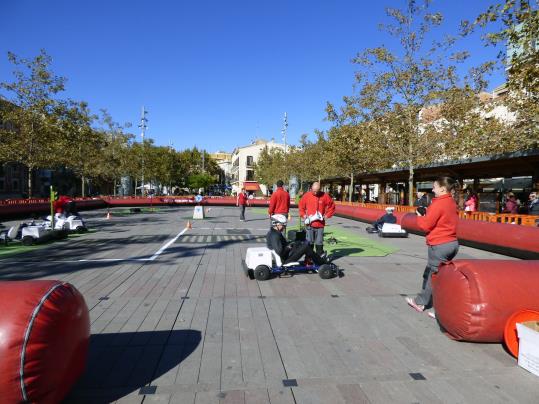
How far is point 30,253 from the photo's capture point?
10.0 meters

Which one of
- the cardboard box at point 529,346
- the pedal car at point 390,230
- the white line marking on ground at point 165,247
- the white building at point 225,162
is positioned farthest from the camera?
the white building at point 225,162

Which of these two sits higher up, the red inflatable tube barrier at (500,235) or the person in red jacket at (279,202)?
the person in red jacket at (279,202)

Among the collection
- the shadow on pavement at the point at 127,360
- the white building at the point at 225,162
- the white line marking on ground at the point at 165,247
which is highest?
the white building at the point at 225,162

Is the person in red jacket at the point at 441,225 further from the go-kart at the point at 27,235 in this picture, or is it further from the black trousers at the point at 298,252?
the go-kart at the point at 27,235

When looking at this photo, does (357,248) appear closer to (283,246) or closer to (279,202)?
(279,202)

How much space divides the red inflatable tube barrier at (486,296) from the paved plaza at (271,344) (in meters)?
0.24

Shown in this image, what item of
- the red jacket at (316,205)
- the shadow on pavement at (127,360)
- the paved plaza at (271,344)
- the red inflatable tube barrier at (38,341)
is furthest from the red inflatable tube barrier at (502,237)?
the red inflatable tube barrier at (38,341)

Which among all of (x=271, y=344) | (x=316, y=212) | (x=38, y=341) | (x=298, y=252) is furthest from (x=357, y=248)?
(x=38, y=341)

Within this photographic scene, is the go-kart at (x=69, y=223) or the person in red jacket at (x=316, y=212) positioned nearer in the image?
the person in red jacket at (x=316, y=212)

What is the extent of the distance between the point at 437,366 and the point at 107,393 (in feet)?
10.1

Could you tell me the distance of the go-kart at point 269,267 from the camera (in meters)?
7.03

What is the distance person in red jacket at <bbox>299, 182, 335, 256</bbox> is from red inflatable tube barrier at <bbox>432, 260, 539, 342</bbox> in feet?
12.7

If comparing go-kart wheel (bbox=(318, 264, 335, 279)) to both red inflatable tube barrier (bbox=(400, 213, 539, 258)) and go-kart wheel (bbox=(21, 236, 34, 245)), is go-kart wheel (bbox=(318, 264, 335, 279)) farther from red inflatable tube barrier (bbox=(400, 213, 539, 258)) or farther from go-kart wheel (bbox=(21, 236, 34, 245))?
go-kart wheel (bbox=(21, 236, 34, 245))

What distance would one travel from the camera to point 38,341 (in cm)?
263
